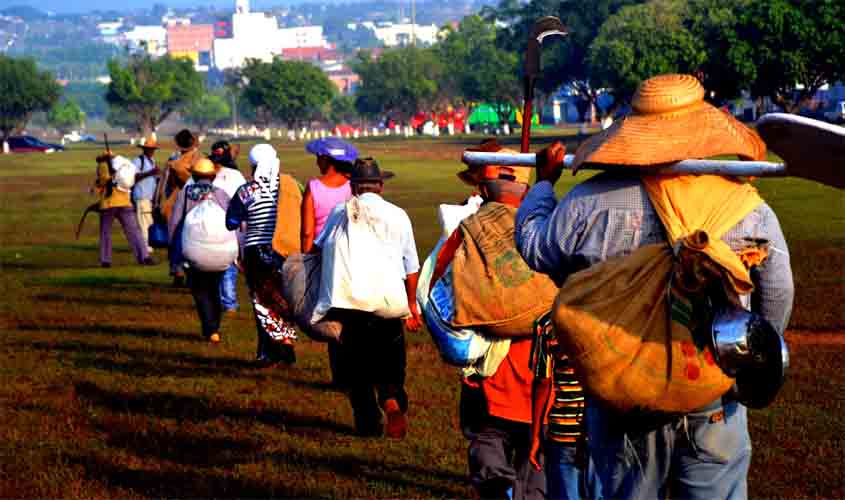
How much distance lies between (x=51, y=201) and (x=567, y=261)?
125 ft

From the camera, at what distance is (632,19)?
3526 inches

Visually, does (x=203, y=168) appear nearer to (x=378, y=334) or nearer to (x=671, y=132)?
(x=378, y=334)

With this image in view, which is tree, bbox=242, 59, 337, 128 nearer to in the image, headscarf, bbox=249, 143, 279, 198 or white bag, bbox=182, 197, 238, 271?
white bag, bbox=182, 197, 238, 271

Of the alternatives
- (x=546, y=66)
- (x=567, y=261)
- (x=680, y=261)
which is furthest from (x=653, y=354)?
(x=546, y=66)

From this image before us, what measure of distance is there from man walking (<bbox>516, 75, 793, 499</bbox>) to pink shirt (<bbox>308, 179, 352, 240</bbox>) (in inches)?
196

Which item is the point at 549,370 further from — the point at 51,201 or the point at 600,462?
the point at 51,201

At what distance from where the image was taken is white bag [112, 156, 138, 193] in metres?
20.5

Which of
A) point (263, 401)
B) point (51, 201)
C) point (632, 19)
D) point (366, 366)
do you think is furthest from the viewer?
point (632, 19)

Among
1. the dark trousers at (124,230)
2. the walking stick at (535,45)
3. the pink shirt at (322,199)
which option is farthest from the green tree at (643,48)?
the walking stick at (535,45)

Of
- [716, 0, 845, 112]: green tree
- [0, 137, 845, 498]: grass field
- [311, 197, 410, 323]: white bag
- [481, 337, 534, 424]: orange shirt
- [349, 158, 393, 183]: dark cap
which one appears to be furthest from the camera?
[716, 0, 845, 112]: green tree

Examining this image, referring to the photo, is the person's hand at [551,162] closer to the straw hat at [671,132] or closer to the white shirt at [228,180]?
the straw hat at [671,132]

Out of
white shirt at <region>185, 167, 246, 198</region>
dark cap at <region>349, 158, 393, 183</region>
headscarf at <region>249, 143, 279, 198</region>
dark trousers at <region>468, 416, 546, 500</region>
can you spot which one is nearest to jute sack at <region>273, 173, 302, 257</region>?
headscarf at <region>249, 143, 279, 198</region>

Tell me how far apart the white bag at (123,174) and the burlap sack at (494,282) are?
50.5 ft

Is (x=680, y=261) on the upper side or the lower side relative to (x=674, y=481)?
upper
